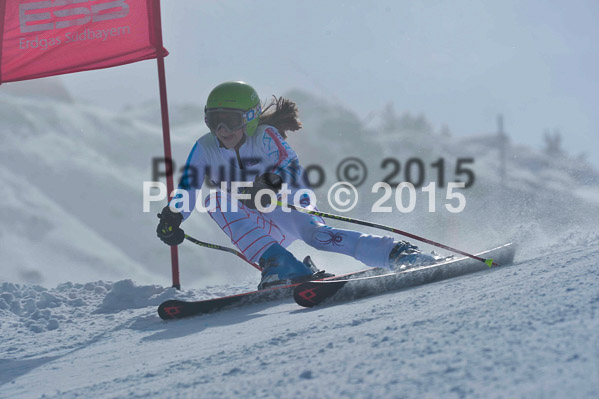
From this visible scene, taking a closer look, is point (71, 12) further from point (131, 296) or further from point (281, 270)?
point (281, 270)

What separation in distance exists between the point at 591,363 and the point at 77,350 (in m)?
2.55

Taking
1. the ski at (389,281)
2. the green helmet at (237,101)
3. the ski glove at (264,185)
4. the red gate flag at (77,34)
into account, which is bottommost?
the ski at (389,281)

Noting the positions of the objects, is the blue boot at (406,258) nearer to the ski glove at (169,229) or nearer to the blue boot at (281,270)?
the blue boot at (281,270)

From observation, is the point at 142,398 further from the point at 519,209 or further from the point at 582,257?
the point at 519,209

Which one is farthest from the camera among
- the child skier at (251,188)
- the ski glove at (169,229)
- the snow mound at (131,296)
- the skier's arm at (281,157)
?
the snow mound at (131,296)

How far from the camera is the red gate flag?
6082 millimetres

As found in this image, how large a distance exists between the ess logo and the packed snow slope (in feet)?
10.3

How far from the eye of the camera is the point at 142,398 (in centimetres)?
209

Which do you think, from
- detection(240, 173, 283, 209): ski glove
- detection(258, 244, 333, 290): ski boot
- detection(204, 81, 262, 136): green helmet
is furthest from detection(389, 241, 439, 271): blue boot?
detection(204, 81, 262, 136): green helmet

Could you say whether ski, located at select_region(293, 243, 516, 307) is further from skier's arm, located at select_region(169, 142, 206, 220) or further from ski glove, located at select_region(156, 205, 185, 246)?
skier's arm, located at select_region(169, 142, 206, 220)

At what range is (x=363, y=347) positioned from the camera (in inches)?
83.8

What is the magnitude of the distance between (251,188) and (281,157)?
1.34 feet

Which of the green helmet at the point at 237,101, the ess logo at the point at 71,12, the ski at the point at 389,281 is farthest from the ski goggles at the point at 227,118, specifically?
the ess logo at the point at 71,12

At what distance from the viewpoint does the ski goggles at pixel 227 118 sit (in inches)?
175
